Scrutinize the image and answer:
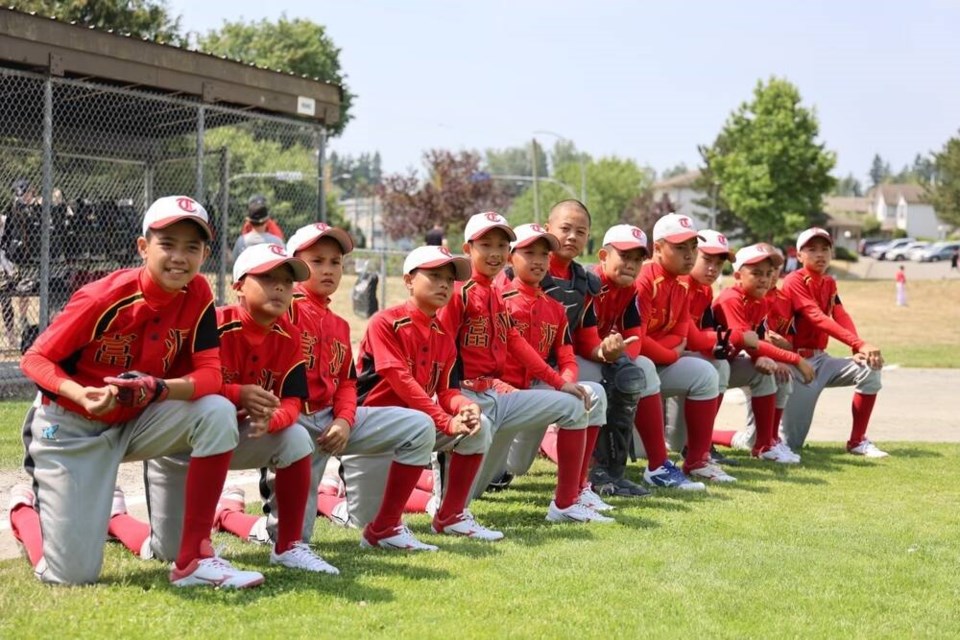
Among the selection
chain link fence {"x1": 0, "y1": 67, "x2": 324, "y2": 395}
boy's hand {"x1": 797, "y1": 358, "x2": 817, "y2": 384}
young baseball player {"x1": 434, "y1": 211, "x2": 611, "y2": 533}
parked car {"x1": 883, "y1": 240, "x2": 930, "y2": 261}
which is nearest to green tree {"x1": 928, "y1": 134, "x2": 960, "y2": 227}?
parked car {"x1": 883, "y1": 240, "x2": 930, "y2": 261}

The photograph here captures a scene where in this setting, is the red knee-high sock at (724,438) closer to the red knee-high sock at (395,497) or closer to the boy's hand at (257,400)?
the red knee-high sock at (395,497)

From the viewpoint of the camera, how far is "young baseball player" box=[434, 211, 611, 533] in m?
6.25

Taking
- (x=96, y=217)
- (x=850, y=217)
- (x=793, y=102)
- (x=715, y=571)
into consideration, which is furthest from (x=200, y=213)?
(x=850, y=217)

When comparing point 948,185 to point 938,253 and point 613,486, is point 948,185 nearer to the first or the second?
point 938,253

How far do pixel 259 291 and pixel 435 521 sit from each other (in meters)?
1.64

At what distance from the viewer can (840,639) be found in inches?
160

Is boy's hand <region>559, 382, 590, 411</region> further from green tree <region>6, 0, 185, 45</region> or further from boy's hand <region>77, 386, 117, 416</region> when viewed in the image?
green tree <region>6, 0, 185, 45</region>

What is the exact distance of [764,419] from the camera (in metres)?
8.92

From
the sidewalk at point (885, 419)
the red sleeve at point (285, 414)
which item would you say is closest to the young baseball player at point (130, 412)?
the red sleeve at point (285, 414)

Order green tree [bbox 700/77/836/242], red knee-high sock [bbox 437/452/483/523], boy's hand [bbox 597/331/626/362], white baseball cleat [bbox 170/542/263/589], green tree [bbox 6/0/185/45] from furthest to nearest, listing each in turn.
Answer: green tree [bbox 700/77/836/242], green tree [bbox 6/0/185/45], boy's hand [bbox 597/331/626/362], red knee-high sock [bbox 437/452/483/523], white baseball cleat [bbox 170/542/263/589]

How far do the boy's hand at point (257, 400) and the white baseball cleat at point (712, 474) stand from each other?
3804 mm

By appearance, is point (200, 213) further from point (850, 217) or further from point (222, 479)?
point (850, 217)

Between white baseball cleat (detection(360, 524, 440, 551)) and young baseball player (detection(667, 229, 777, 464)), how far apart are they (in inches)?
131

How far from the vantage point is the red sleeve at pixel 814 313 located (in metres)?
9.27
